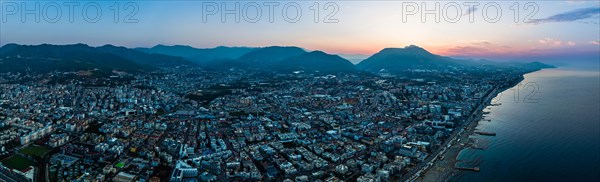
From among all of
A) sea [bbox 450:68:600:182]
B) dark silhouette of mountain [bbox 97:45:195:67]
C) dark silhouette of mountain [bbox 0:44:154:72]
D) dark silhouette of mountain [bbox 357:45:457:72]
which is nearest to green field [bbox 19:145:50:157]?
sea [bbox 450:68:600:182]

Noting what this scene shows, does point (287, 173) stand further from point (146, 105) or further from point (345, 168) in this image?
point (146, 105)

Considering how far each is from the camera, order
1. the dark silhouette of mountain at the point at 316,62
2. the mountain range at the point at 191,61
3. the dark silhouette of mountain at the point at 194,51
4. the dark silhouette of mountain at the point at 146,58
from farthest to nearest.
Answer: the dark silhouette of mountain at the point at 194,51 < the dark silhouette of mountain at the point at 146,58 < the dark silhouette of mountain at the point at 316,62 < the mountain range at the point at 191,61

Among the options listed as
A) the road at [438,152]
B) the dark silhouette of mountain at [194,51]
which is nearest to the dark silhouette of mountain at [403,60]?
the road at [438,152]

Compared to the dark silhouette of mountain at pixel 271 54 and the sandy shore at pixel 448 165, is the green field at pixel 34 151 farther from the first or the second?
the dark silhouette of mountain at pixel 271 54

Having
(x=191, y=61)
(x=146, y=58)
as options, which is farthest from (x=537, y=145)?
(x=191, y=61)

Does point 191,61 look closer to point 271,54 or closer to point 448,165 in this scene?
point 271,54

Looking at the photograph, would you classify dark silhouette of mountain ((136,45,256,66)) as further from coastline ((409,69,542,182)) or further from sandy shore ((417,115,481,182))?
sandy shore ((417,115,481,182))
